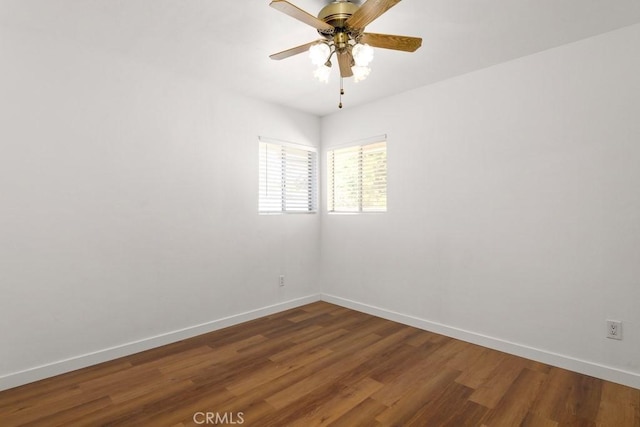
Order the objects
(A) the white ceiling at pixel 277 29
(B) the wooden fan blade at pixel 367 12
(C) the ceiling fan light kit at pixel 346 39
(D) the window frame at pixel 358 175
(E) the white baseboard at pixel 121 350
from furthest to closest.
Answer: (D) the window frame at pixel 358 175
(E) the white baseboard at pixel 121 350
(A) the white ceiling at pixel 277 29
(C) the ceiling fan light kit at pixel 346 39
(B) the wooden fan blade at pixel 367 12

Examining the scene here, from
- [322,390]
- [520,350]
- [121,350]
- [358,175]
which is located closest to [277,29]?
[358,175]

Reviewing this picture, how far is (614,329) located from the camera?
2.24m

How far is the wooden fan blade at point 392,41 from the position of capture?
186 centimetres

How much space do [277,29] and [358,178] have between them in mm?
2069

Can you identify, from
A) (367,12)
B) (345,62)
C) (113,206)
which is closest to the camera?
(367,12)

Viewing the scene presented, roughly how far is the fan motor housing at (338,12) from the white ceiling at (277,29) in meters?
0.14

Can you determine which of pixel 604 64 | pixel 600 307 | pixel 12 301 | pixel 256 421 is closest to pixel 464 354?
pixel 600 307

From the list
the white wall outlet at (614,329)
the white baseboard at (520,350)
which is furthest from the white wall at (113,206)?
the white wall outlet at (614,329)

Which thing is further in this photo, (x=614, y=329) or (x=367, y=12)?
(x=614, y=329)

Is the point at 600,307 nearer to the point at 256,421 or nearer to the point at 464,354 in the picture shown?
the point at 464,354

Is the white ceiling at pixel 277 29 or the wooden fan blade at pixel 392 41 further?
the white ceiling at pixel 277 29

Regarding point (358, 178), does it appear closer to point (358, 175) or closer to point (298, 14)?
point (358, 175)

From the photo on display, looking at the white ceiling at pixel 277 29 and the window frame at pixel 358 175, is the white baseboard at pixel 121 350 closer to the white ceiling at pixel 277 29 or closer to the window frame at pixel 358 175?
the window frame at pixel 358 175

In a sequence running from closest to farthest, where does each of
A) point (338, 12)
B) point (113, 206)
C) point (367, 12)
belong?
point (367, 12)
point (338, 12)
point (113, 206)
